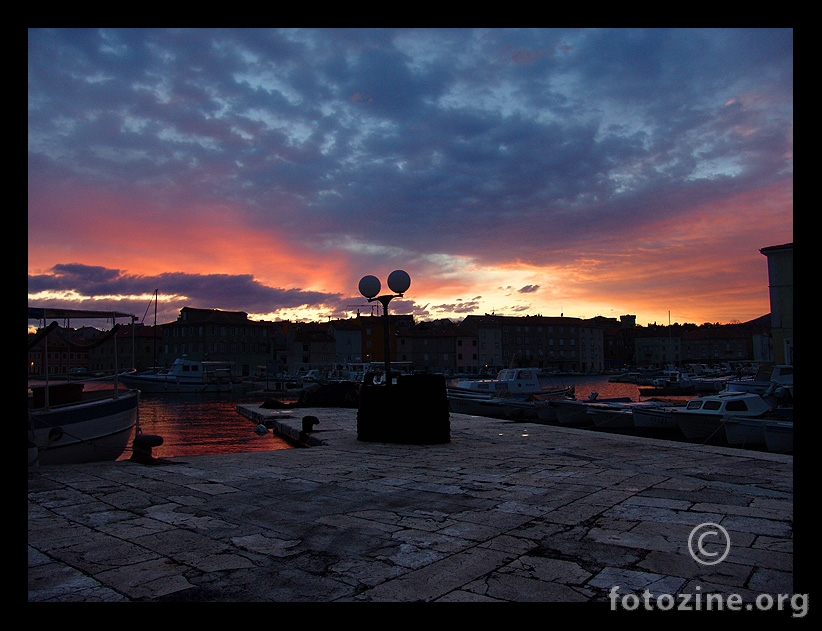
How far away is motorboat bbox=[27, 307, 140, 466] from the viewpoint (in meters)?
12.8

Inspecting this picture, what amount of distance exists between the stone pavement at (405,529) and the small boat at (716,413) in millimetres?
13684

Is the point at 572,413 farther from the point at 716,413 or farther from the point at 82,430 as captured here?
the point at 82,430

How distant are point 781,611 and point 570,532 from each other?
7.59 feet

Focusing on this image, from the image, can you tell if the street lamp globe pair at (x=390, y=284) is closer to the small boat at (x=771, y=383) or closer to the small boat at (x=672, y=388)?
the small boat at (x=771, y=383)

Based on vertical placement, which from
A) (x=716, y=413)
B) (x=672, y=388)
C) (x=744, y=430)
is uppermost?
(x=716, y=413)

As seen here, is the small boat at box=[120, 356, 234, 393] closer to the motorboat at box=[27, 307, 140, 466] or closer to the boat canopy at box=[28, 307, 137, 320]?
the motorboat at box=[27, 307, 140, 466]

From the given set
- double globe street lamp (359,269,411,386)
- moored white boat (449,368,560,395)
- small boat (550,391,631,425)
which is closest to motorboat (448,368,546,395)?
moored white boat (449,368,560,395)

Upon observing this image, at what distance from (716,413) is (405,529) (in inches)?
803

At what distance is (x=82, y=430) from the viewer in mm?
14719

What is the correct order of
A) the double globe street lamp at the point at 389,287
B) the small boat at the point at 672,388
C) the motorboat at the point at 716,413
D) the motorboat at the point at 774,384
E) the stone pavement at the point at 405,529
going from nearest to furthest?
the stone pavement at the point at 405,529, the double globe street lamp at the point at 389,287, the motorboat at the point at 716,413, the motorboat at the point at 774,384, the small boat at the point at 672,388

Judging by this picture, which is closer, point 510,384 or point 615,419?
point 615,419

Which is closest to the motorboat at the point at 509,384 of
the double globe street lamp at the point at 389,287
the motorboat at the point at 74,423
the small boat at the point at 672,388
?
the motorboat at the point at 74,423

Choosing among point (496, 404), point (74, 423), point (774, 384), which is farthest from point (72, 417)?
point (774, 384)

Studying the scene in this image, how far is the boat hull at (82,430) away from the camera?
1298 cm
